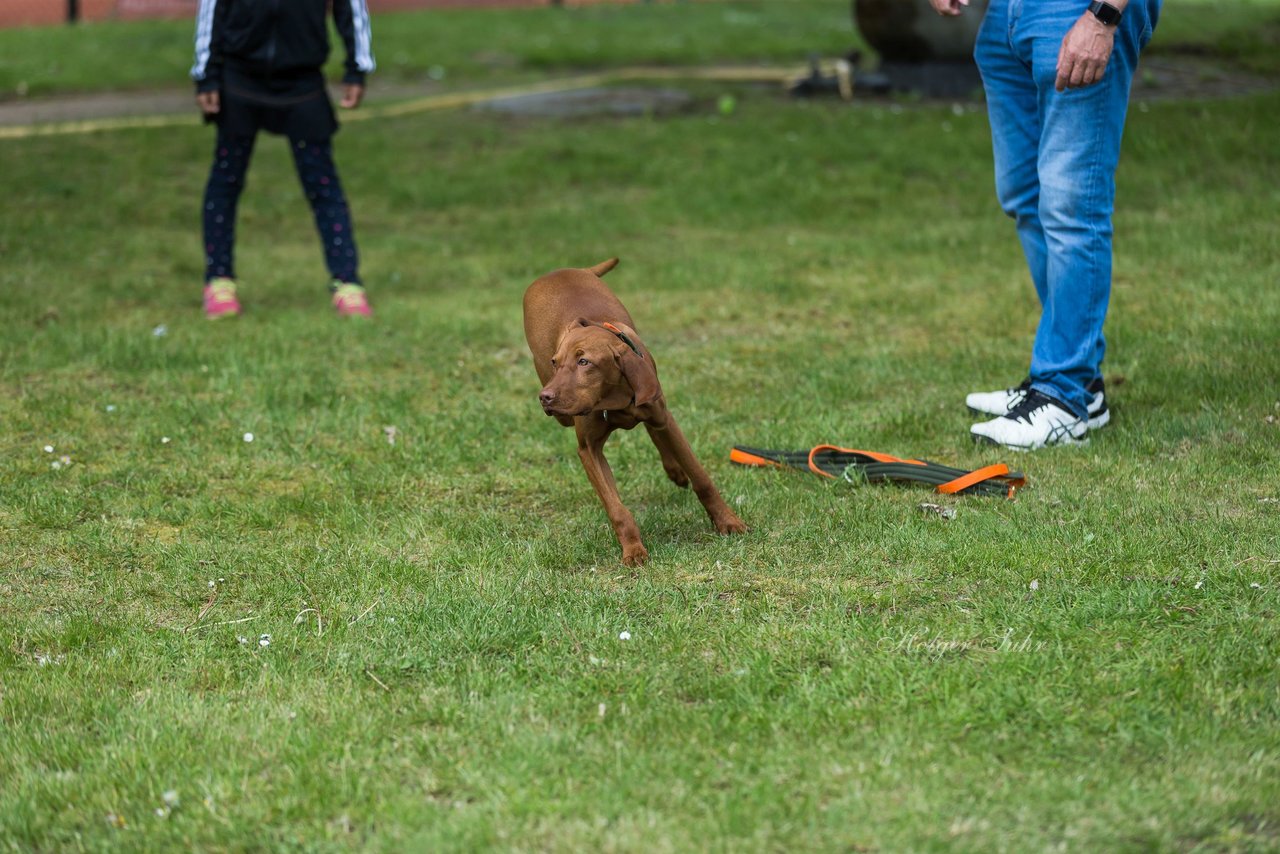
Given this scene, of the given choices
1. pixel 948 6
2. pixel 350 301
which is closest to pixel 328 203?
pixel 350 301

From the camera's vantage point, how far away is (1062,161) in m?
4.79

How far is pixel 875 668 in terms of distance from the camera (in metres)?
3.23

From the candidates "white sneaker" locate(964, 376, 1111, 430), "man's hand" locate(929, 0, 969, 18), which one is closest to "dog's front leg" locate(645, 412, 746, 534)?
"white sneaker" locate(964, 376, 1111, 430)

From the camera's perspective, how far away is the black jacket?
6.63 metres

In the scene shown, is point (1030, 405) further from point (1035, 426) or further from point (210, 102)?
point (210, 102)

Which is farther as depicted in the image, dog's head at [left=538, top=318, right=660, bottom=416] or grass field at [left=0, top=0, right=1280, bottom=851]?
dog's head at [left=538, top=318, right=660, bottom=416]

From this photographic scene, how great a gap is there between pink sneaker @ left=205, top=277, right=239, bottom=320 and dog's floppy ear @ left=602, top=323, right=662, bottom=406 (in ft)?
12.3

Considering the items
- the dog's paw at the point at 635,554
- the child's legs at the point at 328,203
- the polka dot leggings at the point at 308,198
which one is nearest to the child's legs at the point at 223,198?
the polka dot leggings at the point at 308,198

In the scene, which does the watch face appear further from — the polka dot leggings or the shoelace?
the polka dot leggings

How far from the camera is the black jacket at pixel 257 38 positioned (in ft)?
21.7

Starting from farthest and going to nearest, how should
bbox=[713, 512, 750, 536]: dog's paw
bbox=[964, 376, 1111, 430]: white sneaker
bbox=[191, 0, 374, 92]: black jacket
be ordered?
1. bbox=[191, 0, 374, 92]: black jacket
2. bbox=[964, 376, 1111, 430]: white sneaker
3. bbox=[713, 512, 750, 536]: dog's paw

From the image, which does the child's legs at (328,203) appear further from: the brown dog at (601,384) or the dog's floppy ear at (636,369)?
the dog's floppy ear at (636,369)

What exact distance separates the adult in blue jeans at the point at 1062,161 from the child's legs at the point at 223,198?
3.51 metres

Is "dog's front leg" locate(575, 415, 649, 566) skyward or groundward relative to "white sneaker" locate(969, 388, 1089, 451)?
skyward
